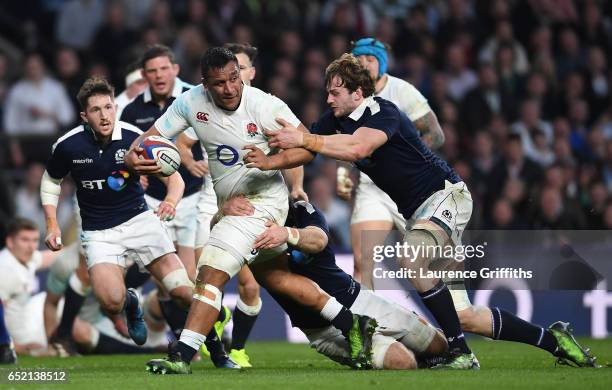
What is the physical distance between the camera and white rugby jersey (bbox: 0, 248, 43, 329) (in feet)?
41.3

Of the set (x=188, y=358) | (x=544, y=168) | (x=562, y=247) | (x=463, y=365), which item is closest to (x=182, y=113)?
(x=188, y=358)

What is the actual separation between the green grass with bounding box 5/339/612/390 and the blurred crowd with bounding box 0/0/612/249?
495 cm

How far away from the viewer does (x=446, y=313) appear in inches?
352

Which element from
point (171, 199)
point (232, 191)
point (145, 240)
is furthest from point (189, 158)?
point (232, 191)

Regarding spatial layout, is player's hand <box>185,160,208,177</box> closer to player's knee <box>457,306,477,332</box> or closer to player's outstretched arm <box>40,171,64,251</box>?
player's outstretched arm <box>40,171,64,251</box>

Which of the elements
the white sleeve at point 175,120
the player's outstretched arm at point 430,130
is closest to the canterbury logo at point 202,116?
the white sleeve at point 175,120

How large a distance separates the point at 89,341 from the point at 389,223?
302 centimetres

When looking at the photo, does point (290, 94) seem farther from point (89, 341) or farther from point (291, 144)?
point (291, 144)

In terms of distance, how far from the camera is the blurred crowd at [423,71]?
625 inches

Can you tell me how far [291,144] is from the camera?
8711 millimetres

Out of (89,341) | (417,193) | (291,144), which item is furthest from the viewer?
(89,341)

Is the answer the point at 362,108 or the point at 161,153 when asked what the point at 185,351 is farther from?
the point at 362,108

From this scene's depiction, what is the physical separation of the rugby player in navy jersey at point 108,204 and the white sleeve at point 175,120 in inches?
34.1

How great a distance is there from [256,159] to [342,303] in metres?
1.40
